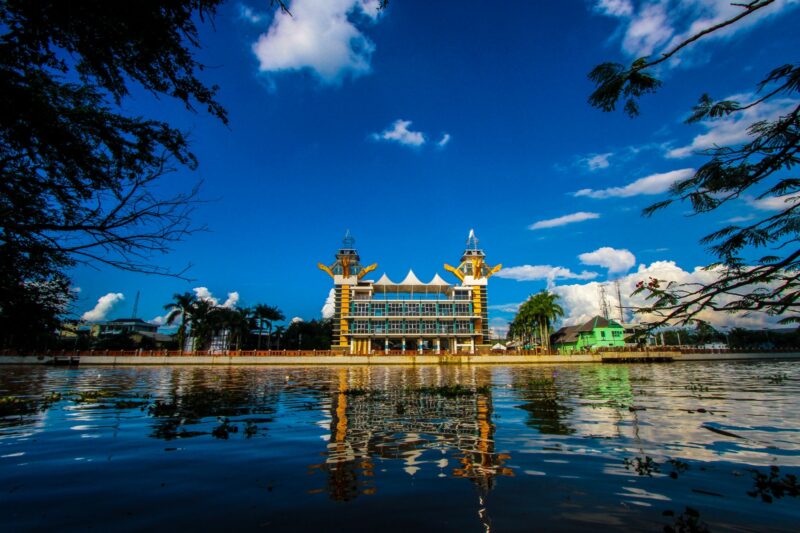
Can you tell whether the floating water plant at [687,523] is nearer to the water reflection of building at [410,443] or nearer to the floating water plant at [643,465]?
the floating water plant at [643,465]

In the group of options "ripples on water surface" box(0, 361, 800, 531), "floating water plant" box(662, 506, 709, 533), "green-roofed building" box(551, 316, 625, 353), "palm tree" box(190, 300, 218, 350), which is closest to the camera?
"floating water plant" box(662, 506, 709, 533)

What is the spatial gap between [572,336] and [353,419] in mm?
88228

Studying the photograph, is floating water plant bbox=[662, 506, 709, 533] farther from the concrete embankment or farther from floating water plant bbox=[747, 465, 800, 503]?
the concrete embankment

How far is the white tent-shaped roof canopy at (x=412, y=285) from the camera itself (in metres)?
80.4

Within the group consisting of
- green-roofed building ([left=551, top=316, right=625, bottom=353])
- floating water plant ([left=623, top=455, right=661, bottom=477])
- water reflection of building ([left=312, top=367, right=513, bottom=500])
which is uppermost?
green-roofed building ([left=551, top=316, right=625, bottom=353])

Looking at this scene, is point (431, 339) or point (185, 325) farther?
point (431, 339)

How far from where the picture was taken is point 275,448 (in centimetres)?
579

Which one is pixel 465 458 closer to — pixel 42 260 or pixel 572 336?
pixel 42 260

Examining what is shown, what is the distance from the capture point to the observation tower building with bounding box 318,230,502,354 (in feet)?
251

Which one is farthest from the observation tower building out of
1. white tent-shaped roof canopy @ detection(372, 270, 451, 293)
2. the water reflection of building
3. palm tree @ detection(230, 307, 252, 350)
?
the water reflection of building

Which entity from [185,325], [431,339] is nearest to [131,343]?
[185,325]

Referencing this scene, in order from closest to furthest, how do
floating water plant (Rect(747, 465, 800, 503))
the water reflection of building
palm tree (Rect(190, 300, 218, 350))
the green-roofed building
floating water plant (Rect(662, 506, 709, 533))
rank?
floating water plant (Rect(662, 506, 709, 533)) < floating water plant (Rect(747, 465, 800, 503)) < the water reflection of building < palm tree (Rect(190, 300, 218, 350)) < the green-roofed building

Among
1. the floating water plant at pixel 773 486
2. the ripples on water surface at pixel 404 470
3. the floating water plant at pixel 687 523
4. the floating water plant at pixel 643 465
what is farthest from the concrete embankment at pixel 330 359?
the floating water plant at pixel 687 523

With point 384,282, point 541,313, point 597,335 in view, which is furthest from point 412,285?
point 597,335
